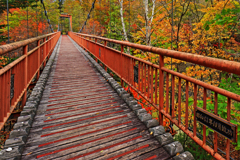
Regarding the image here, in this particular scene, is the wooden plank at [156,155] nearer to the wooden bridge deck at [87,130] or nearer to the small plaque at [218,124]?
the wooden bridge deck at [87,130]

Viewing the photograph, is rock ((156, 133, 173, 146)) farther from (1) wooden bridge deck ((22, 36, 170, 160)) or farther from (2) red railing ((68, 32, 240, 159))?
(2) red railing ((68, 32, 240, 159))

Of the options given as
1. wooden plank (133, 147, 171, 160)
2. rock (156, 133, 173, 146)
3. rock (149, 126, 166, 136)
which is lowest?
wooden plank (133, 147, 171, 160)

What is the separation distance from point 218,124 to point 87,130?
68.2 inches

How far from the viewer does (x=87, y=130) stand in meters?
2.34

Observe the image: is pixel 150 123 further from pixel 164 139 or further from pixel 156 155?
pixel 156 155

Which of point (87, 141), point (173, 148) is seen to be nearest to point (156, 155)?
point (173, 148)

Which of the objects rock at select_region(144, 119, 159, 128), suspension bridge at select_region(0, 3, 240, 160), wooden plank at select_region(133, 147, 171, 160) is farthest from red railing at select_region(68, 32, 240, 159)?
wooden plank at select_region(133, 147, 171, 160)

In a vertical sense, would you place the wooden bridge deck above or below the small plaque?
below

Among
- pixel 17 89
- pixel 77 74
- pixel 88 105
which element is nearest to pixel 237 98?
pixel 88 105

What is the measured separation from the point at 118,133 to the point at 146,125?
0.47 metres

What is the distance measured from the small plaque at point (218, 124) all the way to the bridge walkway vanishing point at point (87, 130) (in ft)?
2.51

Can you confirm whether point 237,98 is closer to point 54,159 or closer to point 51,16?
point 54,159

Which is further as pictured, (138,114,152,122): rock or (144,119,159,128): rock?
(138,114,152,122): rock

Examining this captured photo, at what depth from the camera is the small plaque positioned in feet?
3.73
